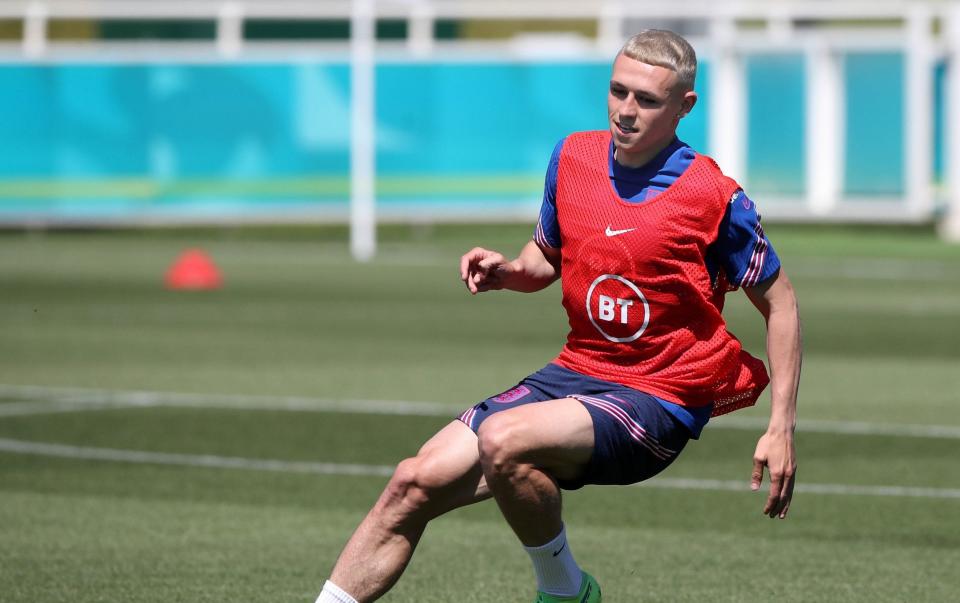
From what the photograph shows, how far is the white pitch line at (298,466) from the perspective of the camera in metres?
8.87

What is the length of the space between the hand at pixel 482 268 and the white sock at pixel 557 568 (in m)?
0.76

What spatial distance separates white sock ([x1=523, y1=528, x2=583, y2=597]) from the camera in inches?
216

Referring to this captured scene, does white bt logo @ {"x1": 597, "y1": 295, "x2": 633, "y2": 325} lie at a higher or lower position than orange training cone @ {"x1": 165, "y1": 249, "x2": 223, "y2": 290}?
higher

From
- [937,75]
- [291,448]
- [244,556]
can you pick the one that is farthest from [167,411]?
[937,75]

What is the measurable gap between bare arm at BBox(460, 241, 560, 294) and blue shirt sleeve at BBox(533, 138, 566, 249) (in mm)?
46

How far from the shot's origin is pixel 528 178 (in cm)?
3162

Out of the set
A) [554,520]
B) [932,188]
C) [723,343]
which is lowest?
[932,188]

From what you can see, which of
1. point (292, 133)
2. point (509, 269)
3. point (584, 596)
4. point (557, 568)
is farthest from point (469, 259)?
point (292, 133)

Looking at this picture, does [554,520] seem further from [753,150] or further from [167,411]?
[753,150]

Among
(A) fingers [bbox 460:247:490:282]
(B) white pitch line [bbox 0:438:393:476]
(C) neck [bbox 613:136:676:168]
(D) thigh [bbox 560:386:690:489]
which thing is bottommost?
(B) white pitch line [bbox 0:438:393:476]

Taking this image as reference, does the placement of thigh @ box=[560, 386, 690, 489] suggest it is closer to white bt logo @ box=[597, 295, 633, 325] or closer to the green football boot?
white bt logo @ box=[597, 295, 633, 325]

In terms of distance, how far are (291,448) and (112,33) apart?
25.6 m

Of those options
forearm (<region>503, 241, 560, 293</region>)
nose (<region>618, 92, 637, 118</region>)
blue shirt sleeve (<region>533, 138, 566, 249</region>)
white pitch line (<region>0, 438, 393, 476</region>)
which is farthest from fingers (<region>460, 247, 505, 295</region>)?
white pitch line (<region>0, 438, 393, 476</region>)

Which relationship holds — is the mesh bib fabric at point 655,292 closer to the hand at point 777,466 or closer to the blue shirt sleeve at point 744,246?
the blue shirt sleeve at point 744,246
